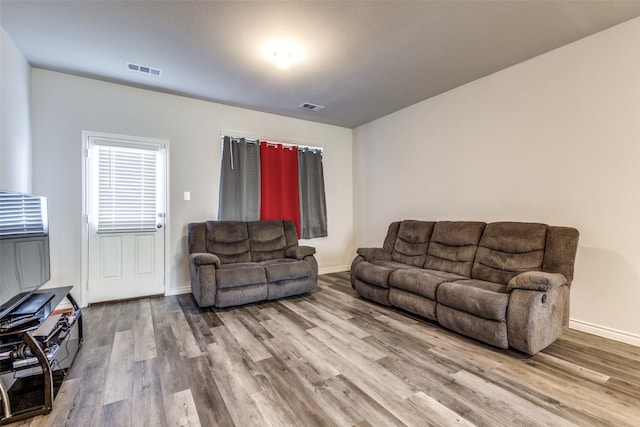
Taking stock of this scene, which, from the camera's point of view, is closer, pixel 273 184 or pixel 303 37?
pixel 303 37

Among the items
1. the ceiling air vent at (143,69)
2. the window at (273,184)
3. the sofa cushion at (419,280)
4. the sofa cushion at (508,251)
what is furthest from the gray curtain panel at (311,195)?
the sofa cushion at (508,251)

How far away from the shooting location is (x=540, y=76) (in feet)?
9.82

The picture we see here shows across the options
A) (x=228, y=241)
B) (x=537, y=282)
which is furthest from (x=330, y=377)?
(x=228, y=241)

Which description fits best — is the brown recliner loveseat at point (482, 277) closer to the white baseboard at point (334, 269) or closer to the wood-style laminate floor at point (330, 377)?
the wood-style laminate floor at point (330, 377)

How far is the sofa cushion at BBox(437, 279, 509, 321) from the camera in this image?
2.31 meters

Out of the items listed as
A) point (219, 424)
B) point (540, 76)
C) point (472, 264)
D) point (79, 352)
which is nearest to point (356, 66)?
point (540, 76)

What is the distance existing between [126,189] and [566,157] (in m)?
4.99

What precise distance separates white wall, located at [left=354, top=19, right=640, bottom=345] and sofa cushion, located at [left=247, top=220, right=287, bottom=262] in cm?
215

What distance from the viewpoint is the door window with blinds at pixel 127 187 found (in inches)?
140

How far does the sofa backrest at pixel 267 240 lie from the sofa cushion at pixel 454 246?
199 centimetres

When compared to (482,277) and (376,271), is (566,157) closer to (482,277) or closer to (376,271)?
(482,277)

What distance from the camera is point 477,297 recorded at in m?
2.44

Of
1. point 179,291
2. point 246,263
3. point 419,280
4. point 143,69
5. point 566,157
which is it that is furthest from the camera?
point 179,291

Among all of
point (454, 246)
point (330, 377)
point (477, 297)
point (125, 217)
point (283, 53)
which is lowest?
point (330, 377)
